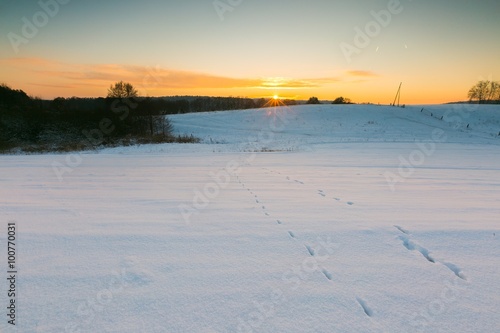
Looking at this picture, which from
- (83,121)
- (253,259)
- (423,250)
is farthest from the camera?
(83,121)

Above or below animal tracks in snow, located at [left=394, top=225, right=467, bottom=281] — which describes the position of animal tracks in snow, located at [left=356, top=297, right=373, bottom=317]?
below

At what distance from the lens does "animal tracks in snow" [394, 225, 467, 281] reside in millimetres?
3407

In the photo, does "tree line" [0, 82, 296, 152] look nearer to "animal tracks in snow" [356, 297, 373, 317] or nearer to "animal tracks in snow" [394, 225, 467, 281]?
"animal tracks in snow" [394, 225, 467, 281]

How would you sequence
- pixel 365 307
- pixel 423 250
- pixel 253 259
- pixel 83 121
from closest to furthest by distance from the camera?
pixel 365 307, pixel 253 259, pixel 423 250, pixel 83 121

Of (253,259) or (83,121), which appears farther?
(83,121)

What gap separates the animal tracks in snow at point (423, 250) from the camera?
134 inches

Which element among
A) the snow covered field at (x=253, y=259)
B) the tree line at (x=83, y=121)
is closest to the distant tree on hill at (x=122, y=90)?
the tree line at (x=83, y=121)

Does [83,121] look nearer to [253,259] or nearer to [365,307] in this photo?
[253,259]

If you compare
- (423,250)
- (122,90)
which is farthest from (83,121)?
(423,250)

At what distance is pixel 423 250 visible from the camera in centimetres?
396

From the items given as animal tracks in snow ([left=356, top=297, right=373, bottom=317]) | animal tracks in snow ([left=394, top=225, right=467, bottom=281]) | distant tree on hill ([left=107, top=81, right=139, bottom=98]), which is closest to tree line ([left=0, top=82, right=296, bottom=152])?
distant tree on hill ([left=107, top=81, right=139, bottom=98])

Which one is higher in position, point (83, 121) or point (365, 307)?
point (83, 121)

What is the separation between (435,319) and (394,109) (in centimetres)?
5408

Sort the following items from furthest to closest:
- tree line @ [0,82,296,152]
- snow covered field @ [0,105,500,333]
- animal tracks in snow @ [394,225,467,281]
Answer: tree line @ [0,82,296,152], animal tracks in snow @ [394,225,467,281], snow covered field @ [0,105,500,333]
